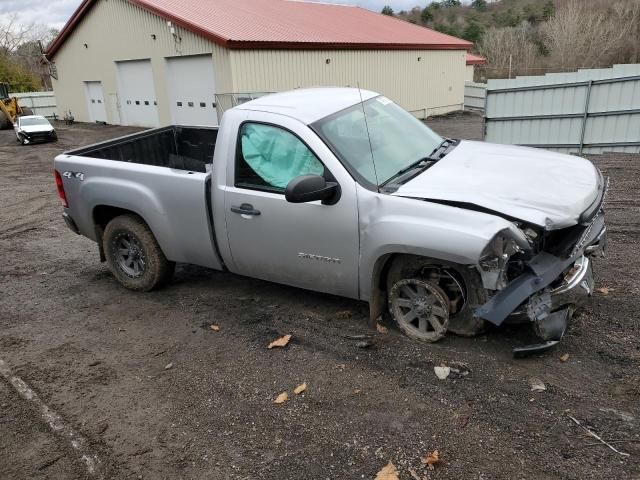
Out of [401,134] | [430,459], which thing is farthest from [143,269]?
[430,459]

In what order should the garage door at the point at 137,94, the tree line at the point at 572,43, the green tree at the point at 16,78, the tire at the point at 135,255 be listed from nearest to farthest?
the tire at the point at 135,255, the garage door at the point at 137,94, the tree line at the point at 572,43, the green tree at the point at 16,78

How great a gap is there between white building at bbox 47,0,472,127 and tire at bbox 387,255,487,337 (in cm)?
1524

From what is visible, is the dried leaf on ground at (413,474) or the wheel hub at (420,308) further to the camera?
the wheel hub at (420,308)

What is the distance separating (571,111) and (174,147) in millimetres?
9103

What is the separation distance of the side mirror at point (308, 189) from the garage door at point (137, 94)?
2056 centimetres

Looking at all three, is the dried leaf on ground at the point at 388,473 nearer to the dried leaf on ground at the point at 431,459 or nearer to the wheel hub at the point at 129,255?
the dried leaf on ground at the point at 431,459

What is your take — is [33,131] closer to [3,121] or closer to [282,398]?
[3,121]

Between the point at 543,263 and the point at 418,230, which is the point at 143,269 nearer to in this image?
the point at 418,230

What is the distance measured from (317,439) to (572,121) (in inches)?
433

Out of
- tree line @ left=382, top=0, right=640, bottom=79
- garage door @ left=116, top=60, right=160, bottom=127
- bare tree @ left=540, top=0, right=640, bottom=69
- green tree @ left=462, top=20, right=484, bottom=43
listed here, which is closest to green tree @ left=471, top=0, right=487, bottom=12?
green tree @ left=462, top=20, right=484, bottom=43

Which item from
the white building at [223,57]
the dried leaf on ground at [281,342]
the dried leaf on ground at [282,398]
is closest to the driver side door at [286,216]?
the dried leaf on ground at [281,342]

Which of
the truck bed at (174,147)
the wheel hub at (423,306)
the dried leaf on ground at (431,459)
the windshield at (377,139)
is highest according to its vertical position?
the windshield at (377,139)

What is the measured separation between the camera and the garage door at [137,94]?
74.5 ft

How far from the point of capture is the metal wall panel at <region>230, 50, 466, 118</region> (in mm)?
18625
